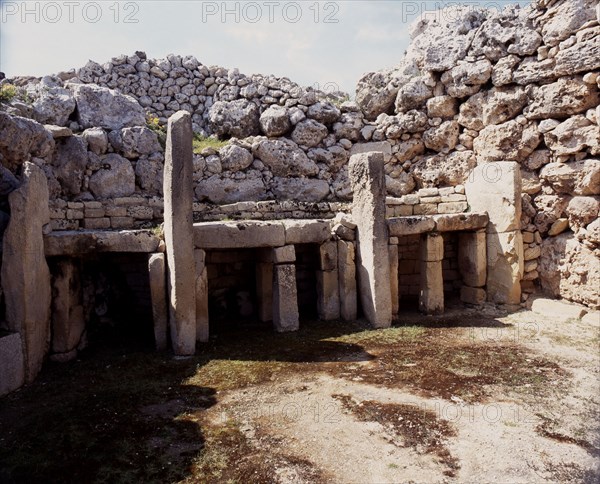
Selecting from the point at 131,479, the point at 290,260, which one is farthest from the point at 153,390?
the point at 290,260

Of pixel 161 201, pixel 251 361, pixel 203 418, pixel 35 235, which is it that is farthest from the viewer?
pixel 161 201

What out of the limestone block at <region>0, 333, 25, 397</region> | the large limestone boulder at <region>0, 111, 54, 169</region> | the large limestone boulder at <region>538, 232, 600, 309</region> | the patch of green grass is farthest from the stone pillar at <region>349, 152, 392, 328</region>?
the large limestone boulder at <region>0, 111, 54, 169</region>

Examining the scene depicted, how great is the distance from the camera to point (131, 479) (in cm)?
384

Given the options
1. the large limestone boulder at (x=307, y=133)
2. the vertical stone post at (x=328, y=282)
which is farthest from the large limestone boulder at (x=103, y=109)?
the vertical stone post at (x=328, y=282)

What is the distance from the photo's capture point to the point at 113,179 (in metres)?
9.53

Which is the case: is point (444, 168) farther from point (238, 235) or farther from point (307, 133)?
point (238, 235)

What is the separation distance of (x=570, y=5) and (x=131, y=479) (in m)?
10.2

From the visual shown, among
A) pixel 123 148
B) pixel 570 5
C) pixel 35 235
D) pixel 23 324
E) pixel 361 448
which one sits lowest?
pixel 361 448

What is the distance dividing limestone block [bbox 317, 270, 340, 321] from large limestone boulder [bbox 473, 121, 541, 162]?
14.6 ft

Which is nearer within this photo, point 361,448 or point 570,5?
point 361,448

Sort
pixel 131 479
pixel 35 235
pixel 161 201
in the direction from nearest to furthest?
1. pixel 131 479
2. pixel 35 235
3. pixel 161 201

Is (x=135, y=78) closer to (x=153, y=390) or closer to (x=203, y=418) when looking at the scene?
(x=153, y=390)

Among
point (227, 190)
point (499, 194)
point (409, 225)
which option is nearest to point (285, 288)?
point (409, 225)

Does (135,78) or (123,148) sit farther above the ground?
(135,78)
